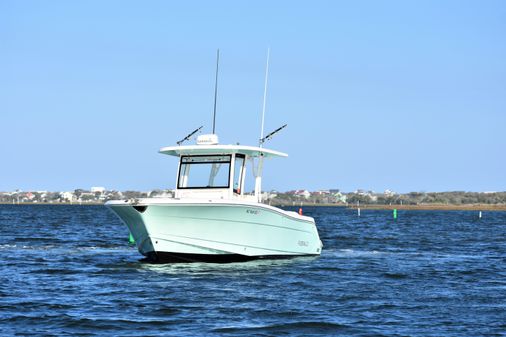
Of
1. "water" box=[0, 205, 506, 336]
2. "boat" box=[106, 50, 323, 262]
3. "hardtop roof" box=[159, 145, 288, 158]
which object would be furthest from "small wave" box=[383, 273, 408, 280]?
"hardtop roof" box=[159, 145, 288, 158]

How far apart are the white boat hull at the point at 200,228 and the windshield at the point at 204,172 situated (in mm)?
1734

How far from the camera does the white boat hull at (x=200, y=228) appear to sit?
870 inches

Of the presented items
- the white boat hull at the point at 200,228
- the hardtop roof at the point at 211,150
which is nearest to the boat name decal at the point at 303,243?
the white boat hull at the point at 200,228

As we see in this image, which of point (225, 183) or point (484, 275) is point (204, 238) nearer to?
point (225, 183)

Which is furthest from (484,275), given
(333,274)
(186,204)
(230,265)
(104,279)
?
(104,279)

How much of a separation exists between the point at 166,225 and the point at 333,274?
509 centimetres

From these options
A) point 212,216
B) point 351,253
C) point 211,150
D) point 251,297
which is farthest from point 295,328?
point 351,253

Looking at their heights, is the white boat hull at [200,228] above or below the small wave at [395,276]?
above

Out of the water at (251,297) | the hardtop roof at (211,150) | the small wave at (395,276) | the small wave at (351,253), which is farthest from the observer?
the small wave at (351,253)

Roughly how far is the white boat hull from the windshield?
173 centimetres

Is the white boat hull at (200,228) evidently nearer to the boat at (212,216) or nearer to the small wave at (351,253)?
the boat at (212,216)

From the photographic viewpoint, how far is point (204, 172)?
2439cm

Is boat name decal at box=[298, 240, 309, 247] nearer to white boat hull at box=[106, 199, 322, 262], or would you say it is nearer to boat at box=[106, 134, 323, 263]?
boat at box=[106, 134, 323, 263]

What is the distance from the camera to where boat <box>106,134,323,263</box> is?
22156 millimetres
